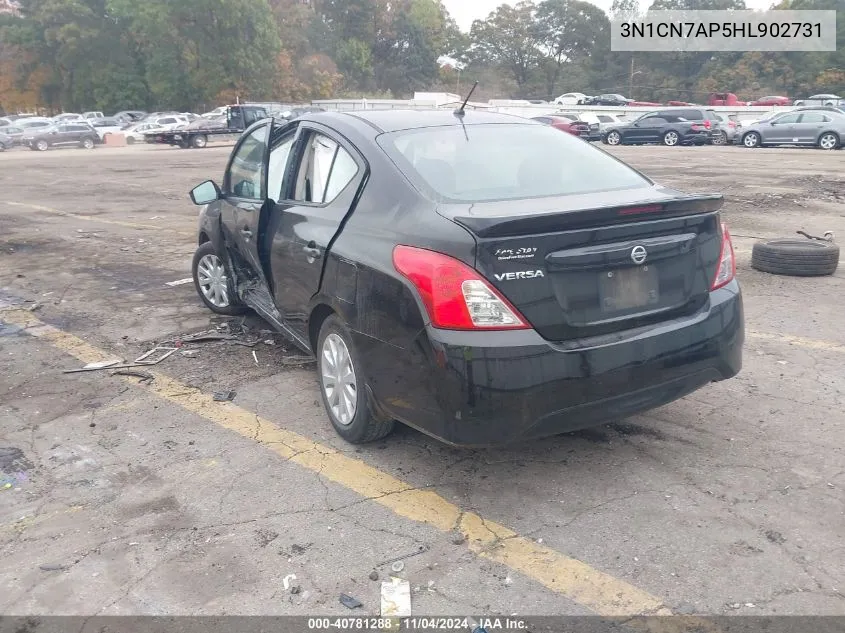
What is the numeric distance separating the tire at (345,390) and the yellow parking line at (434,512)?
0.52ft

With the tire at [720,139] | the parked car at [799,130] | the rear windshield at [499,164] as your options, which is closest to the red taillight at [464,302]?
the rear windshield at [499,164]

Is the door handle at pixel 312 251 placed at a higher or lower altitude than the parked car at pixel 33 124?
lower

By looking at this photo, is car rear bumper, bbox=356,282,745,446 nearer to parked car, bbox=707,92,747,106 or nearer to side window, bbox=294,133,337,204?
side window, bbox=294,133,337,204

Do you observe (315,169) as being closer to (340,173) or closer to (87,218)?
(340,173)

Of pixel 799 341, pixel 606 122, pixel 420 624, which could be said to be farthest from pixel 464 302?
pixel 606 122

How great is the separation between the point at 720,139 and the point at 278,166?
3087 cm

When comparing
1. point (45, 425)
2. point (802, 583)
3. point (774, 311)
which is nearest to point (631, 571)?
point (802, 583)

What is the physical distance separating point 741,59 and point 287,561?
76524mm

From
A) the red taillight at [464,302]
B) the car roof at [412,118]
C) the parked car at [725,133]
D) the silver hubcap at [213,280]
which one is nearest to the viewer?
the red taillight at [464,302]

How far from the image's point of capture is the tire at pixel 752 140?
29.1 metres

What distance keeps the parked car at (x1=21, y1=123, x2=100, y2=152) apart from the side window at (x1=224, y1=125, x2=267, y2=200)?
3952cm

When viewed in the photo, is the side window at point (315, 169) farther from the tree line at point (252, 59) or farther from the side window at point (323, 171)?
the tree line at point (252, 59)

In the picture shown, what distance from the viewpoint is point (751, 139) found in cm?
2947

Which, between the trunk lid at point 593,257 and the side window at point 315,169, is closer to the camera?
the trunk lid at point 593,257
